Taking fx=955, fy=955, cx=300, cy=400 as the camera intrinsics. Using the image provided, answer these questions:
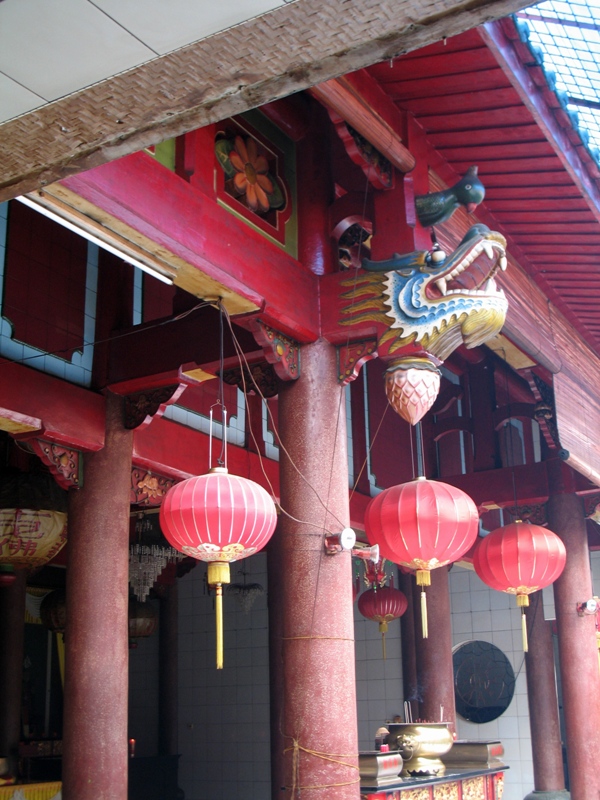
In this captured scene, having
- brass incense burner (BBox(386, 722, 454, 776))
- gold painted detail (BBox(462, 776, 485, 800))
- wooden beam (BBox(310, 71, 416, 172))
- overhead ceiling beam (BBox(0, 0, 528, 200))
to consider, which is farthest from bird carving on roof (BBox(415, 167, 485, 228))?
gold painted detail (BBox(462, 776, 485, 800))

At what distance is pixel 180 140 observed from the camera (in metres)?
4.17

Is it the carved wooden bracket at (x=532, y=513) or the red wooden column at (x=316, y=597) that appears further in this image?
the carved wooden bracket at (x=532, y=513)

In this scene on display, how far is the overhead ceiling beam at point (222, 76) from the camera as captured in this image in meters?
1.62

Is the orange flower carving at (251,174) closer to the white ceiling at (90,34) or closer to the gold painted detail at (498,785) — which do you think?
the white ceiling at (90,34)

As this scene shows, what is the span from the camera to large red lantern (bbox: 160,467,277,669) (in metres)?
3.99

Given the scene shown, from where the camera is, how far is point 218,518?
13.1ft

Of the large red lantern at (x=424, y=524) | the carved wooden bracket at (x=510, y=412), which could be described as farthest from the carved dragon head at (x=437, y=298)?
the carved wooden bracket at (x=510, y=412)

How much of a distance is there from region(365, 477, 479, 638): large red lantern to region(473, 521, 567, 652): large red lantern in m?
1.53

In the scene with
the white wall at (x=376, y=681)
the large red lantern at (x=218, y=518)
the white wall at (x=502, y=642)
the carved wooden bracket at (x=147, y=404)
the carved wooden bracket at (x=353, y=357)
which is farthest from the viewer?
the white wall at (x=376, y=681)

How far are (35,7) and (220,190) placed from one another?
2833 millimetres

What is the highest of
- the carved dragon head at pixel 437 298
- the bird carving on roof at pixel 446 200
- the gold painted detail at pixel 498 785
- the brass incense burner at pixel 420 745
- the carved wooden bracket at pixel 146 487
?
the bird carving on roof at pixel 446 200

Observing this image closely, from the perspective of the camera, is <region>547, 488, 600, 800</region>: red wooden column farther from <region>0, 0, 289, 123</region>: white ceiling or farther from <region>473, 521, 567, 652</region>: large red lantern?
<region>0, 0, 289, 123</region>: white ceiling

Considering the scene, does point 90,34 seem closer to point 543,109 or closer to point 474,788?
point 543,109

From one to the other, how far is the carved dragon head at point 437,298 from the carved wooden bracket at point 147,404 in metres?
1.40
